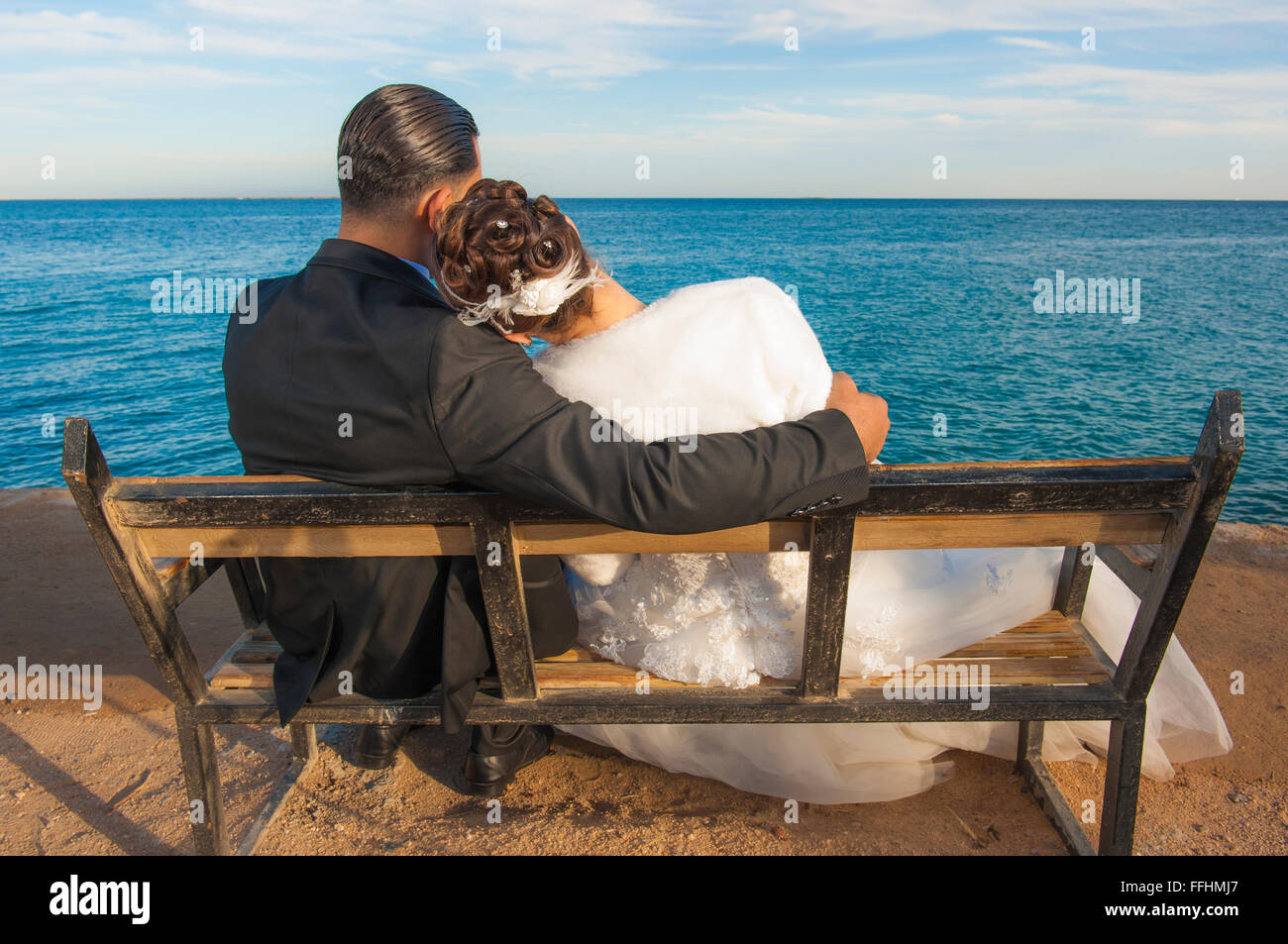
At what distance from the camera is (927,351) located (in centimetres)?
1886

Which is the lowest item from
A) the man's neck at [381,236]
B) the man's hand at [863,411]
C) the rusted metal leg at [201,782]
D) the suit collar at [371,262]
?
the rusted metal leg at [201,782]

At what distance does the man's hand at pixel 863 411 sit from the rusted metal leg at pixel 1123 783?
3.19ft

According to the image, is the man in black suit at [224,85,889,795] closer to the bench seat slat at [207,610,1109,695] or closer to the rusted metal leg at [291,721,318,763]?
the bench seat slat at [207,610,1109,695]

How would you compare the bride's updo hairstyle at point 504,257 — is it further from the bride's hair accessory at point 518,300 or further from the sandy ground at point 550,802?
the sandy ground at point 550,802

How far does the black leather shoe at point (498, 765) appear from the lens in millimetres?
2752

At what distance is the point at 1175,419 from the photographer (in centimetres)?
1320

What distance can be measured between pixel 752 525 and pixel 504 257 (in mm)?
800

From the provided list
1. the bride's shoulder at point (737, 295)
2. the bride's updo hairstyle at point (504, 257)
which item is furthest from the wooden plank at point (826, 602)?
the bride's updo hairstyle at point (504, 257)

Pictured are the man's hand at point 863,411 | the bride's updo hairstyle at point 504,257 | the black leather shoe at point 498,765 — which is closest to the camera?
the bride's updo hairstyle at point 504,257

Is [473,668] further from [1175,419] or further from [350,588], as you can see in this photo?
[1175,419]

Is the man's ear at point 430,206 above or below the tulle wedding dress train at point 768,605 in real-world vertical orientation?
above

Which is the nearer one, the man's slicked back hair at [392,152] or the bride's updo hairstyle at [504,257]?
the bride's updo hairstyle at [504,257]

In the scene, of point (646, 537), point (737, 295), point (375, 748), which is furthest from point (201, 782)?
point (737, 295)
